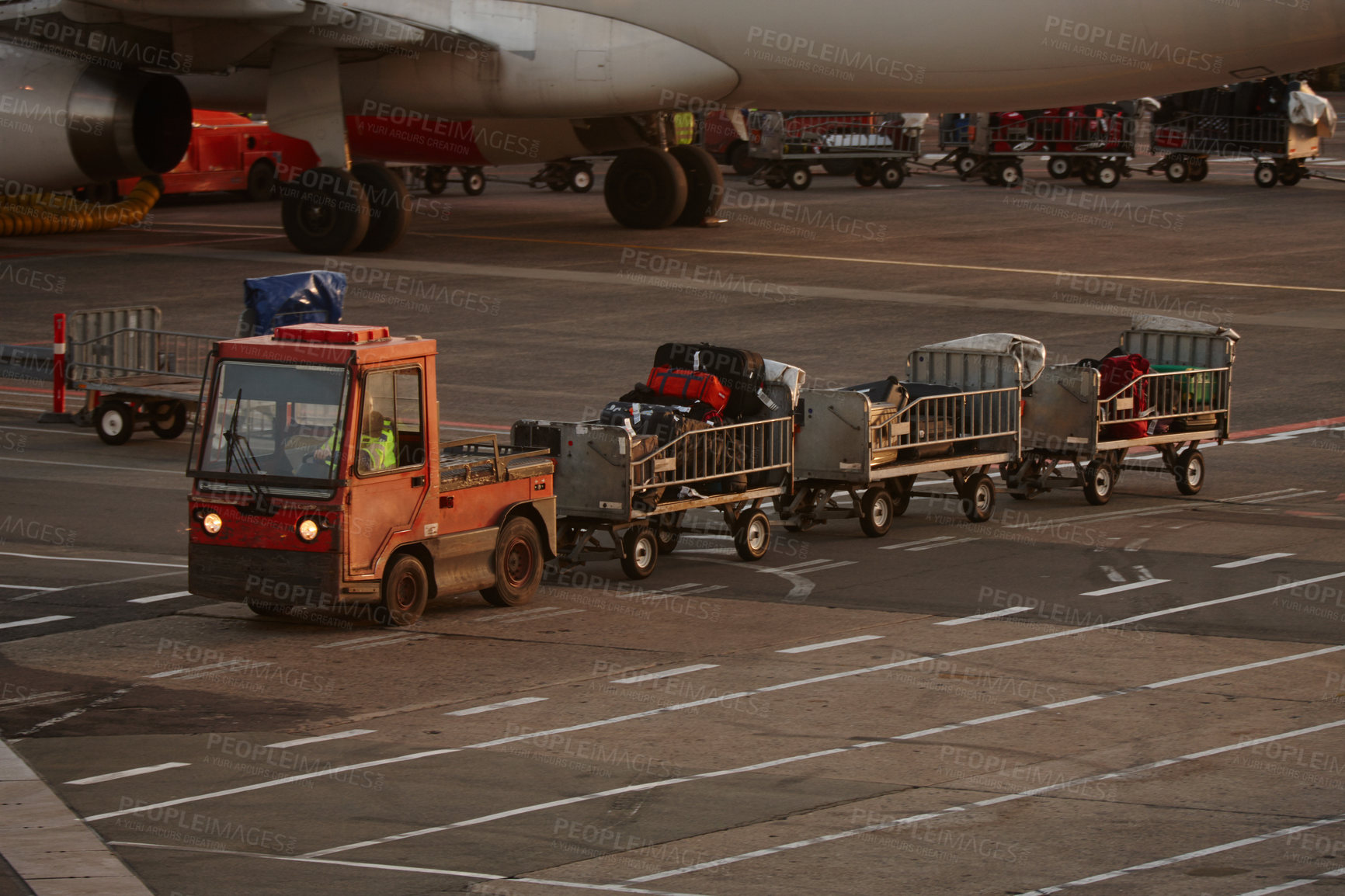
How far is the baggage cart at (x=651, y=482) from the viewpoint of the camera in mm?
17812

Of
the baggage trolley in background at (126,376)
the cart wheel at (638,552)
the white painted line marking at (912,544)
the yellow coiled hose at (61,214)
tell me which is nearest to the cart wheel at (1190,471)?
the white painted line marking at (912,544)

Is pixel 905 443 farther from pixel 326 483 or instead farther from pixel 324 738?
pixel 324 738

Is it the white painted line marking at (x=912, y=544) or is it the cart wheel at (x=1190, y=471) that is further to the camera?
the cart wheel at (x=1190, y=471)

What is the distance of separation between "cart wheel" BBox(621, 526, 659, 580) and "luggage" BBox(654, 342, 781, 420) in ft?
6.93

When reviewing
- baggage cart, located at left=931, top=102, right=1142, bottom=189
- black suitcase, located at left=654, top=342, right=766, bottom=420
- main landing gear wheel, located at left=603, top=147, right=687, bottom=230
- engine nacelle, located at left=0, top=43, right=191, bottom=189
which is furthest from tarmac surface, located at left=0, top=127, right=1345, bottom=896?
baggage cart, located at left=931, top=102, right=1142, bottom=189

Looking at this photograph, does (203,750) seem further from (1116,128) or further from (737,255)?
(1116,128)

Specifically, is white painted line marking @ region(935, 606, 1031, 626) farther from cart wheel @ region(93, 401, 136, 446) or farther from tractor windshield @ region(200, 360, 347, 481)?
cart wheel @ region(93, 401, 136, 446)

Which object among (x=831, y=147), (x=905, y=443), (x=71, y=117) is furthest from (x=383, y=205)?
(x=831, y=147)

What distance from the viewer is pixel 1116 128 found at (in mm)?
60219

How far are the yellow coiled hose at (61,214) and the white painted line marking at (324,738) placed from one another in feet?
118

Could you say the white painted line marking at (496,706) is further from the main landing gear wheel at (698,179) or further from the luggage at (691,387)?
the main landing gear wheel at (698,179)

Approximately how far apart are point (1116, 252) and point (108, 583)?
30.0 meters

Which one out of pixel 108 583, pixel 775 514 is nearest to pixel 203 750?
pixel 108 583

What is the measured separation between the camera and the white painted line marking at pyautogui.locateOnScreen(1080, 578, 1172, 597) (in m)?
17.4
